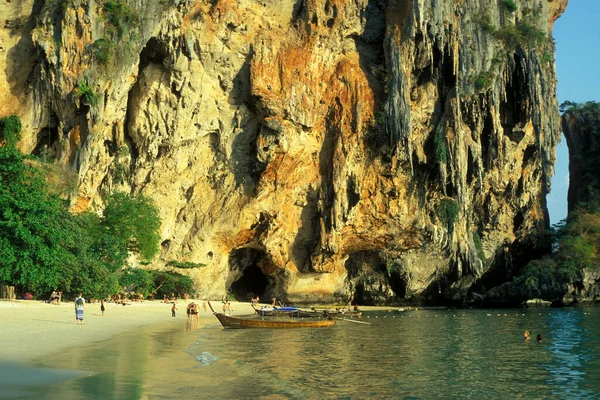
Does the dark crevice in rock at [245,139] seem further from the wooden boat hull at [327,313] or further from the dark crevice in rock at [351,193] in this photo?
the wooden boat hull at [327,313]

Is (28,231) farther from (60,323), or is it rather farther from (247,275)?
(247,275)

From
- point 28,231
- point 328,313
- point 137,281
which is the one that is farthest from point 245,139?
point 28,231

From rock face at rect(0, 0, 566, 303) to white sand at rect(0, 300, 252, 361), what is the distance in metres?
10.2

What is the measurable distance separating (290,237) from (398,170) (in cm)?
998

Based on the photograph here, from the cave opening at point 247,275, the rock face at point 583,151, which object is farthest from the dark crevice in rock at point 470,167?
the cave opening at point 247,275

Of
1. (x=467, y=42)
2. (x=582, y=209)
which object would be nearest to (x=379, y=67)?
(x=467, y=42)

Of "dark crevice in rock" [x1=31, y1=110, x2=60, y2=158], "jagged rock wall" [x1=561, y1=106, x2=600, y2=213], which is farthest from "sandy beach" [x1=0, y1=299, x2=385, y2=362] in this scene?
"jagged rock wall" [x1=561, y1=106, x2=600, y2=213]

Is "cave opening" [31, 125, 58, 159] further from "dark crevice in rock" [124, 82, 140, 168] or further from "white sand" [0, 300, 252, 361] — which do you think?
"white sand" [0, 300, 252, 361]

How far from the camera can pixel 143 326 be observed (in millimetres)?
25781

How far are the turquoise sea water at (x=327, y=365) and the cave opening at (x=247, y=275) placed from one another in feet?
73.5

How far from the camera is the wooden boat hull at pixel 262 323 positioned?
27.4 metres

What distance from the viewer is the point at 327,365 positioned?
1698 cm

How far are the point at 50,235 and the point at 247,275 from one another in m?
27.7

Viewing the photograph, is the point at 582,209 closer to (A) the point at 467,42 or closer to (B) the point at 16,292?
(A) the point at 467,42
